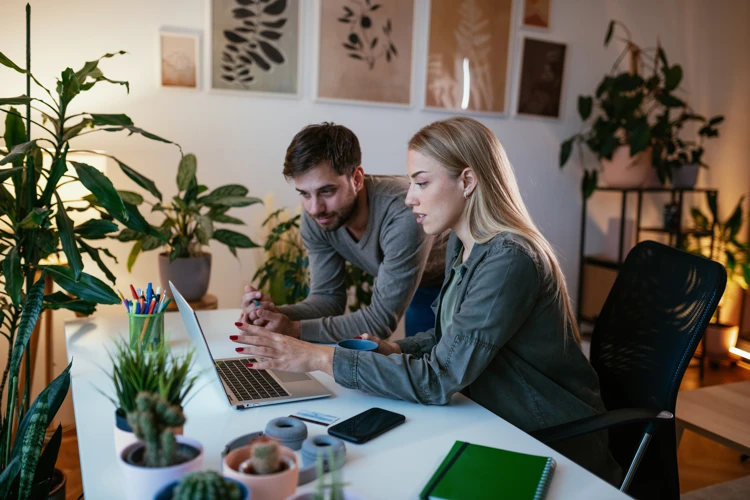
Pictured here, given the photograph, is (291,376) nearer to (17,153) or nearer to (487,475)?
(487,475)

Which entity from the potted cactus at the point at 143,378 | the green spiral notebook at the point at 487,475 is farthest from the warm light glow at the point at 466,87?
the potted cactus at the point at 143,378

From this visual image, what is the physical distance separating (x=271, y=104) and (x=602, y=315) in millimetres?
2001

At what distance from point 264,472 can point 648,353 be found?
103cm

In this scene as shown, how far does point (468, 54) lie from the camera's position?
11.7 feet

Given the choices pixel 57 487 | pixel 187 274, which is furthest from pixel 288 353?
pixel 187 274

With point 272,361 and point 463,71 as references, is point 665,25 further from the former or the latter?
point 272,361

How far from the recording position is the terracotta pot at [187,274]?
7.84ft

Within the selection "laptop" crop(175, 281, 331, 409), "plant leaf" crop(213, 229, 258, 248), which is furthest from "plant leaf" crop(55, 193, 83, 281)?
"plant leaf" crop(213, 229, 258, 248)

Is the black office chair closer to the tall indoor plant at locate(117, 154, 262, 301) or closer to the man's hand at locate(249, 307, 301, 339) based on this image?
the man's hand at locate(249, 307, 301, 339)

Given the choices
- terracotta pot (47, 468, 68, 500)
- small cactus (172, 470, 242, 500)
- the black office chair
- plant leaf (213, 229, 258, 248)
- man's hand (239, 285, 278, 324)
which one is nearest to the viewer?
small cactus (172, 470, 242, 500)

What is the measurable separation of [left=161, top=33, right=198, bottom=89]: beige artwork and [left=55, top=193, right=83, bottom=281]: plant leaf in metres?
1.35

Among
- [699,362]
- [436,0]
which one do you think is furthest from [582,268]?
[436,0]

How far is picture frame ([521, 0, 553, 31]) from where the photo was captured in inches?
145

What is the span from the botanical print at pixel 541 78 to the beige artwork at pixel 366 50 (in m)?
→ 0.79
